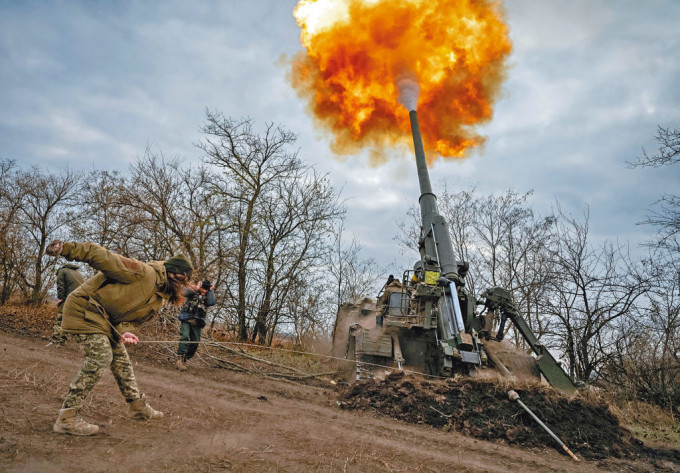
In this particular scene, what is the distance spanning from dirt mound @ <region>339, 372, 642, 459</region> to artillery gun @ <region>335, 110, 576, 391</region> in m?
1.42

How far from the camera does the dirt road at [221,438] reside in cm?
360

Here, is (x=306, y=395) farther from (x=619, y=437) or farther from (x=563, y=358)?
(x=563, y=358)

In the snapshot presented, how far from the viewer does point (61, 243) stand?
3.67 meters

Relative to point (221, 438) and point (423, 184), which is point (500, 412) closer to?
point (221, 438)

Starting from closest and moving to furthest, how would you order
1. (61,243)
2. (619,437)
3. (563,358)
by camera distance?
(61,243) → (619,437) → (563,358)

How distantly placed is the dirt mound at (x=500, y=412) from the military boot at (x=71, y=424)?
4653 millimetres

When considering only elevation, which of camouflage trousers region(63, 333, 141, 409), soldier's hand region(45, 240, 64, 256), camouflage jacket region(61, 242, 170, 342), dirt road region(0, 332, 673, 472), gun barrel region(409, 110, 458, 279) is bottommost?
dirt road region(0, 332, 673, 472)

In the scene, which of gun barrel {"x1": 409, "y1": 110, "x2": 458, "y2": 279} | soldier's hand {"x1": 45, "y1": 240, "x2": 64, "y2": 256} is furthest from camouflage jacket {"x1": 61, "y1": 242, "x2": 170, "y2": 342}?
gun barrel {"x1": 409, "y1": 110, "x2": 458, "y2": 279}

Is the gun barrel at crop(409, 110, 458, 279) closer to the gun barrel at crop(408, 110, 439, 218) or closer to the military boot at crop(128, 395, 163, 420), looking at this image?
the gun barrel at crop(408, 110, 439, 218)

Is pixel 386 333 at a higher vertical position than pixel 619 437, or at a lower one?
higher

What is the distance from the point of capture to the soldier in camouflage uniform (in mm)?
4031

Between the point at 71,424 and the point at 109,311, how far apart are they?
1092 mm

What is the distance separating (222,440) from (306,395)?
4228mm

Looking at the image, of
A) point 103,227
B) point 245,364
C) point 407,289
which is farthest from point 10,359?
point 103,227
